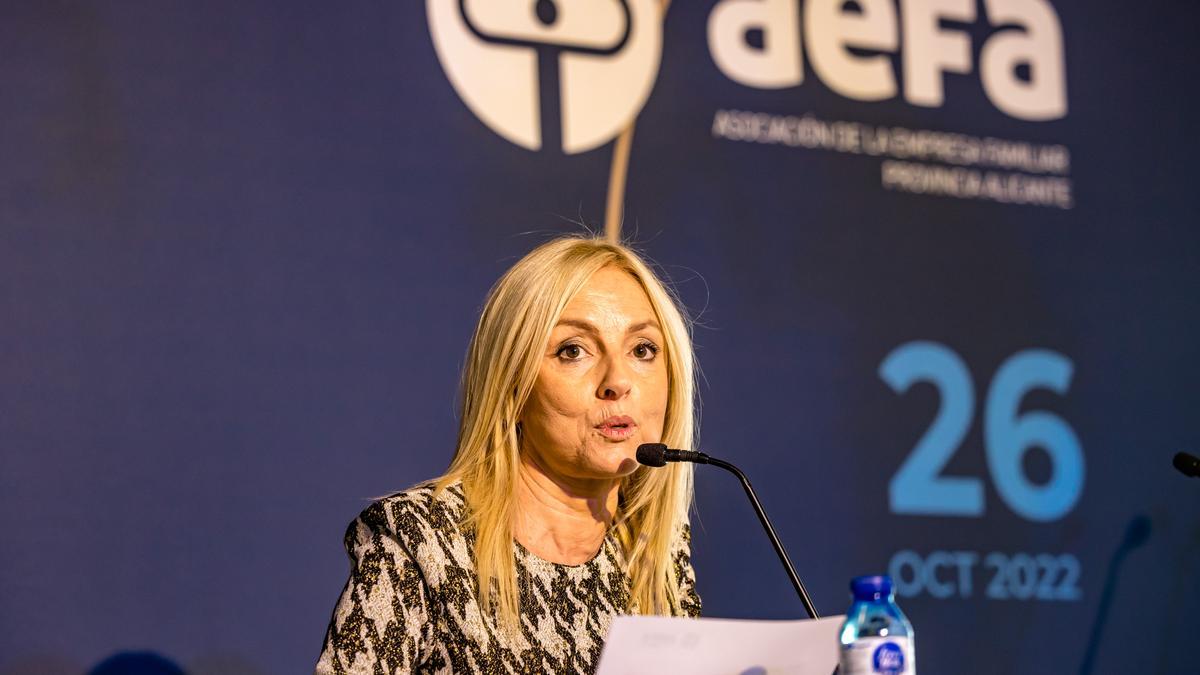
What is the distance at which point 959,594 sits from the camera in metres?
4.16

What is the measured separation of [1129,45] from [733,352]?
6.25 ft

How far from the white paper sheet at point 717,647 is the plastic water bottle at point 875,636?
0.18 ft

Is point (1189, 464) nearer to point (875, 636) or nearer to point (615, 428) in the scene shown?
point (615, 428)

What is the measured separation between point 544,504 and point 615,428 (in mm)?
206

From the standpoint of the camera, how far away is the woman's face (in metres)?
2.55

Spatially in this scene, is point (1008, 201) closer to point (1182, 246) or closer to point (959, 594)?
point (1182, 246)

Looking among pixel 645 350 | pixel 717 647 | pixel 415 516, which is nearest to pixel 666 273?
pixel 645 350

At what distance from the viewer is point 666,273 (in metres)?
3.92

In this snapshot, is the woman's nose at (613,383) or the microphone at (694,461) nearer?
the microphone at (694,461)

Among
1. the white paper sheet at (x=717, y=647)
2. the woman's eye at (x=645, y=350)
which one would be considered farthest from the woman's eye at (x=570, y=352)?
the white paper sheet at (x=717, y=647)

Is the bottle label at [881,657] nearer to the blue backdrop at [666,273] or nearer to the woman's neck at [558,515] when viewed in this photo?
the woman's neck at [558,515]

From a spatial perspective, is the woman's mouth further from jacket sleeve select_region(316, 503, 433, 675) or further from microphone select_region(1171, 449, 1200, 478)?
microphone select_region(1171, 449, 1200, 478)

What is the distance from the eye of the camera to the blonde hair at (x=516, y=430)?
2467 mm

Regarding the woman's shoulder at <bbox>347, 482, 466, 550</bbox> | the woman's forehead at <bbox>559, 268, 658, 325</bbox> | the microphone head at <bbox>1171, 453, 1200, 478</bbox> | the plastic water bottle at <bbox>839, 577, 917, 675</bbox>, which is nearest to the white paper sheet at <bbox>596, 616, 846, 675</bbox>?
the plastic water bottle at <bbox>839, 577, 917, 675</bbox>
